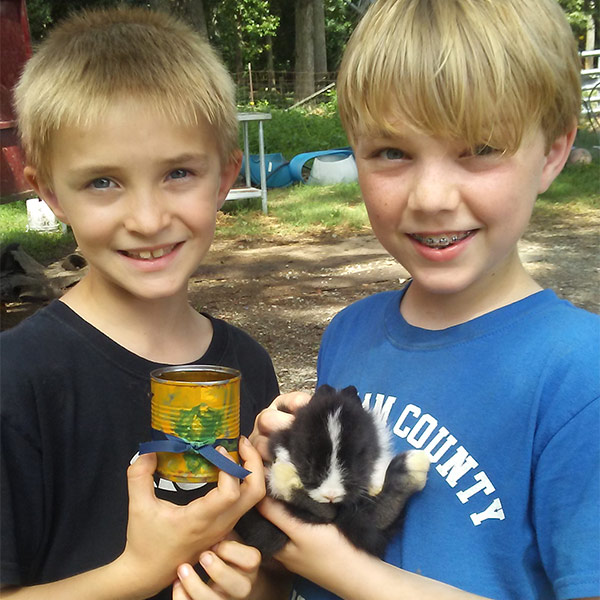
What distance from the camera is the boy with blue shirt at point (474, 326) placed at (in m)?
1.36

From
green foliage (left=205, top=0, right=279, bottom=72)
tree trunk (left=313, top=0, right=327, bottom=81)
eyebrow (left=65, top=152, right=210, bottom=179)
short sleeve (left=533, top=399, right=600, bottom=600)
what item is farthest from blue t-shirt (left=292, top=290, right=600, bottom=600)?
green foliage (left=205, top=0, right=279, bottom=72)

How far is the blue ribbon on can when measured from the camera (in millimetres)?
1334

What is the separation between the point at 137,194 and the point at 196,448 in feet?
2.49

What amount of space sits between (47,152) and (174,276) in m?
0.47

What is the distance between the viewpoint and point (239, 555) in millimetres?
1477

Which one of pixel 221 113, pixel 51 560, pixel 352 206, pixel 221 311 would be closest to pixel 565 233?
pixel 352 206

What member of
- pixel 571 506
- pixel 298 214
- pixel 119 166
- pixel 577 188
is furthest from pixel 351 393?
pixel 577 188

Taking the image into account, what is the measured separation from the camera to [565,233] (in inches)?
333

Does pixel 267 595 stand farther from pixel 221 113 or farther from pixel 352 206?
pixel 352 206

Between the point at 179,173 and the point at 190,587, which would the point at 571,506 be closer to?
the point at 190,587

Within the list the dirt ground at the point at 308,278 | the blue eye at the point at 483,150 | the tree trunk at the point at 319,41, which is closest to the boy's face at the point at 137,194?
the blue eye at the point at 483,150

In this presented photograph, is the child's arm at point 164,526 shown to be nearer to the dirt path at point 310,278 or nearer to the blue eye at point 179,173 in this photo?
the blue eye at point 179,173

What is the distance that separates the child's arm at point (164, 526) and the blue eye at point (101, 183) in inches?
29.4

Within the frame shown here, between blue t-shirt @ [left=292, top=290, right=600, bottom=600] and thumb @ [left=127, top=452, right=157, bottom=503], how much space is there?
1.56 feet
